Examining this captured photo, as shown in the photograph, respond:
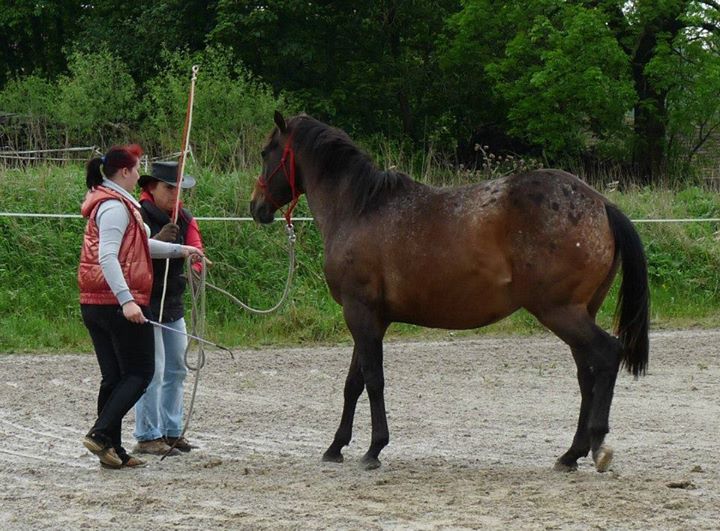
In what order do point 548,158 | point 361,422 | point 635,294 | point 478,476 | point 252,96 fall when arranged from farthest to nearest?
1. point 548,158
2. point 252,96
3. point 361,422
4. point 635,294
5. point 478,476

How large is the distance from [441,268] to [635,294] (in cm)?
112

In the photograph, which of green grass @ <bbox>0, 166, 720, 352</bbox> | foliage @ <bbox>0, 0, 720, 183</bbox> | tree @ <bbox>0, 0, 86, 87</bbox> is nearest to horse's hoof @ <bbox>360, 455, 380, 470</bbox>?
green grass @ <bbox>0, 166, 720, 352</bbox>

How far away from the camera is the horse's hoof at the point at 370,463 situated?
6418 millimetres

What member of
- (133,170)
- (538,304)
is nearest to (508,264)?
(538,304)

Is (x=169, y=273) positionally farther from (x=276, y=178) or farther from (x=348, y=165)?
(x=348, y=165)

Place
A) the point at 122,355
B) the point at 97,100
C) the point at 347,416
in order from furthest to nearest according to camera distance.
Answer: the point at 97,100 < the point at 347,416 < the point at 122,355

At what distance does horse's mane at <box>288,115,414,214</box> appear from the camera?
268 inches

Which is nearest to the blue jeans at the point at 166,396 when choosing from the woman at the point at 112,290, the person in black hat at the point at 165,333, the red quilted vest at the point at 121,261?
the person in black hat at the point at 165,333

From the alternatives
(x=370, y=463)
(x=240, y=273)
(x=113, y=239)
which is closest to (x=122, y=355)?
(x=113, y=239)

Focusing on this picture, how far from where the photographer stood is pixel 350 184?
689 cm

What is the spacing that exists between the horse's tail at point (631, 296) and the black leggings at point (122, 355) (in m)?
2.64

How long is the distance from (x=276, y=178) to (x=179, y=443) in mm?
1748

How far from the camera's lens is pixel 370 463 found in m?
6.44

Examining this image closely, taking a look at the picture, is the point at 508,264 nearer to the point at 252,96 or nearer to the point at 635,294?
the point at 635,294
